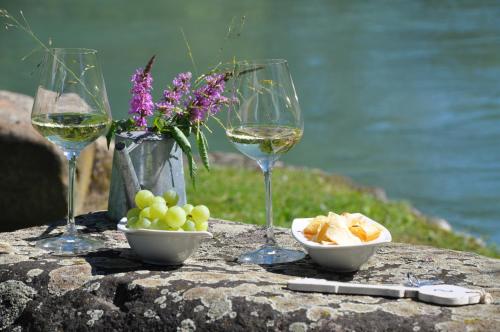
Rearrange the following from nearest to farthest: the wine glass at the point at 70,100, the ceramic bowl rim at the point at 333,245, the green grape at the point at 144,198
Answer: the ceramic bowl rim at the point at 333,245 < the green grape at the point at 144,198 < the wine glass at the point at 70,100

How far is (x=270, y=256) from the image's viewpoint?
9.14ft

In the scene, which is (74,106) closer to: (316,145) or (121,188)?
(121,188)

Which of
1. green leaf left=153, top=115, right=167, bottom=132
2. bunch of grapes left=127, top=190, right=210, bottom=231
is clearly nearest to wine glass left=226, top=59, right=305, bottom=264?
bunch of grapes left=127, top=190, right=210, bottom=231

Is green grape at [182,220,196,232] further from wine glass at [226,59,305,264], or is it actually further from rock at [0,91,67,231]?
rock at [0,91,67,231]

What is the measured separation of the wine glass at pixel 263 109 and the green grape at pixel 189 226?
243mm

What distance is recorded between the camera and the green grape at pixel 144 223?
2582 mm

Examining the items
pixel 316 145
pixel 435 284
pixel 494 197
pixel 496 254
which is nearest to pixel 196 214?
pixel 435 284

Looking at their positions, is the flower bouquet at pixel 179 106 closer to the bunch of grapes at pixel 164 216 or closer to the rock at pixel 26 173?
the bunch of grapes at pixel 164 216

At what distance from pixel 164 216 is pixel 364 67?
17197 millimetres

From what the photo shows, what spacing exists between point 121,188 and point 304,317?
1014 mm

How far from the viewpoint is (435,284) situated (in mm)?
2477

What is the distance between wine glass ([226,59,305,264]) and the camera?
8.49 ft

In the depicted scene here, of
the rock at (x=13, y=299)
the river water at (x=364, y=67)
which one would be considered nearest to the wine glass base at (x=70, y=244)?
the rock at (x=13, y=299)

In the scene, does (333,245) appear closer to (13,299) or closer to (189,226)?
(189,226)
